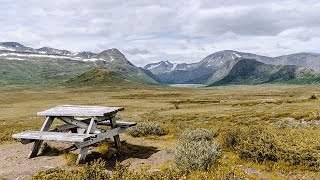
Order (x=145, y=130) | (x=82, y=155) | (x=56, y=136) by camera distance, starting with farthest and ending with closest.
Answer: (x=145, y=130) < (x=56, y=136) < (x=82, y=155)

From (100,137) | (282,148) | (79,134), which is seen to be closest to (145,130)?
(100,137)

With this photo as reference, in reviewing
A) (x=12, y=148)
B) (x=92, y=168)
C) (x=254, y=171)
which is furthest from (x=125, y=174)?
(x=12, y=148)

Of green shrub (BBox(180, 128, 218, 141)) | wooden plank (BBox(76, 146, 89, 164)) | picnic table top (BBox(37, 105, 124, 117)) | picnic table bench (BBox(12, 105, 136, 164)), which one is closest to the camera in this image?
wooden plank (BBox(76, 146, 89, 164))

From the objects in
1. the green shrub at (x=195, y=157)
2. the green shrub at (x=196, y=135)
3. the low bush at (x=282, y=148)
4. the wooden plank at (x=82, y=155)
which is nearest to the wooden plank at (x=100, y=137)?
the wooden plank at (x=82, y=155)

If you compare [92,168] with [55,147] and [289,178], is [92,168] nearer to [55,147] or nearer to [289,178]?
[289,178]

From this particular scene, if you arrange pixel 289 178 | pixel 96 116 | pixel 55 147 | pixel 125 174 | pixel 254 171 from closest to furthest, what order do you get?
pixel 125 174, pixel 289 178, pixel 254 171, pixel 96 116, pixel 55 147

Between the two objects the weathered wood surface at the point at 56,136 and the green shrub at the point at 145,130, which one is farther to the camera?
the green shrub at the point at 145,130

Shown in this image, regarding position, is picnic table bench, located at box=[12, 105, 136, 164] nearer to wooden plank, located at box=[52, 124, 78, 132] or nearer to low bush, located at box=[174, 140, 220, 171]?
wooden plank, located at box=[52, 124, 78, 132]

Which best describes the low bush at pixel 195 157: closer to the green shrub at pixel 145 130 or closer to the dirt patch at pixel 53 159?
the dirt patch at pixel 53 159

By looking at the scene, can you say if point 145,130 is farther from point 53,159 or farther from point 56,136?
point 56,136

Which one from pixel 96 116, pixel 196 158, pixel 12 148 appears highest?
pixel 96 116

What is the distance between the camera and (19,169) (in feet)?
41.5

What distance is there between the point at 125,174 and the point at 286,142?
6.56 meters

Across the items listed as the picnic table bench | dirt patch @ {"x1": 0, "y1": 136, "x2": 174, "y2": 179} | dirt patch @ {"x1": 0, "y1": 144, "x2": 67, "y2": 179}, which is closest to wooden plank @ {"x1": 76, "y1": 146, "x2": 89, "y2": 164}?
the picnic table bench
